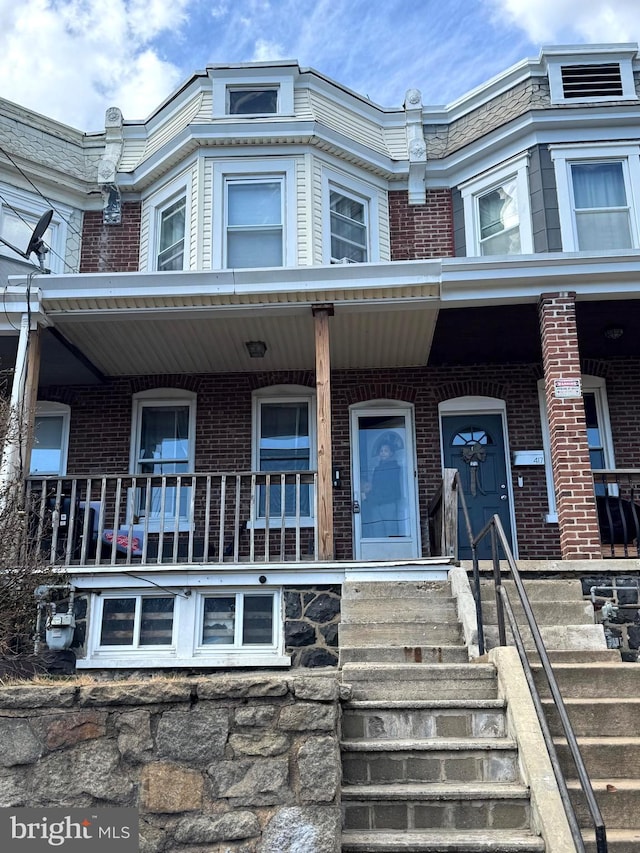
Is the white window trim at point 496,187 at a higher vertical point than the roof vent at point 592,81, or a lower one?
lower

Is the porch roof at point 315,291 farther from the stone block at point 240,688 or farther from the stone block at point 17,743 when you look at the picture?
the stone block at point 17,743

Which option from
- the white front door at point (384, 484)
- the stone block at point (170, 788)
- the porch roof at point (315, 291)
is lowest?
the stone block at point (170, 788)

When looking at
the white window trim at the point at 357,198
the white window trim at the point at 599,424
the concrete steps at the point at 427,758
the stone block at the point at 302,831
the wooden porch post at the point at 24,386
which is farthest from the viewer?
the white window trim at the point at 357,198

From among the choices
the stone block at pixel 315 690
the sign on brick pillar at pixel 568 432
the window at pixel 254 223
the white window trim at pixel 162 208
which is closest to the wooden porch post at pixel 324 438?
the sign on brick pillar at pixel 568 432

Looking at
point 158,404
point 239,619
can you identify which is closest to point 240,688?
point 239,619

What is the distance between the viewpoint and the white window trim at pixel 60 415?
10.5 metres

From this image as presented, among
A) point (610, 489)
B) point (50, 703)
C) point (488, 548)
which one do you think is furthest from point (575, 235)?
point (50, 703)

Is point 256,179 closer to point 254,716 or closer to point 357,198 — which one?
point 357,198

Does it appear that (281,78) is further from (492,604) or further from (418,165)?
(492,604)

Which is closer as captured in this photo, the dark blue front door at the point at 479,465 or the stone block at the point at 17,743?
the stone block at the point at 17,743

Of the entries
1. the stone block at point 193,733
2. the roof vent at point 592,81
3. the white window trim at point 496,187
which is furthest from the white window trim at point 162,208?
the stone block at point 193,733

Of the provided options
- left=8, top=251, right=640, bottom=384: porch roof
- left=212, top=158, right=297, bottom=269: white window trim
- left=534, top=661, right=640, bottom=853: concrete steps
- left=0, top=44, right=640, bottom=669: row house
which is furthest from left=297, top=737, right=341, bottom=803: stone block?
left=212, top=158, right=297, bottom=269: white window trim

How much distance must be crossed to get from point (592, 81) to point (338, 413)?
18.6ft

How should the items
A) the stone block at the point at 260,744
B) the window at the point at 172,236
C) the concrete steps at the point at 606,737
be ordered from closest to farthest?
the stone block at the point at 260,744
the concrete steps at the point at 606,737
the window at the point at 172,236
